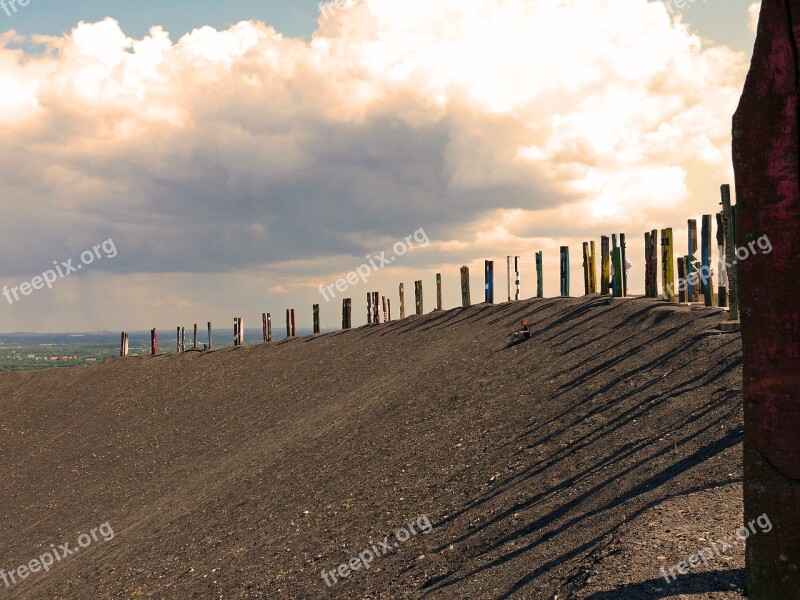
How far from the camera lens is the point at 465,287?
1326 inches

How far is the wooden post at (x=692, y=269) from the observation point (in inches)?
785

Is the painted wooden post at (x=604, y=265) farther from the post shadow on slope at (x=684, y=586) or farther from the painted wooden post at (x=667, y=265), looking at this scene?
the post shadow on slope at (x=684, y=586)

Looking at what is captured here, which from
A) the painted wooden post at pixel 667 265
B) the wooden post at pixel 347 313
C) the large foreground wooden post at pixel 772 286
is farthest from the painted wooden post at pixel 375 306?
the large foreground wooden post at pixel 772 286

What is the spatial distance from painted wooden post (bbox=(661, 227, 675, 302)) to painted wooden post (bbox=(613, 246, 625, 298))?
2.29m

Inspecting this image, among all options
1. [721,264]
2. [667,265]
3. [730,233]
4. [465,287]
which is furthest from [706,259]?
[465,287]

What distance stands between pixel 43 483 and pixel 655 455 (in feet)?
67.5

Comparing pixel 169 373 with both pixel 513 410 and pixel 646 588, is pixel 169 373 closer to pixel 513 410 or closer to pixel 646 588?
pixel 513 410

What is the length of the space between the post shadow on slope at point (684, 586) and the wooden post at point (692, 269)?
13.7m

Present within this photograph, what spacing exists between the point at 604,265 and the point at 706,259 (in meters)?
5.74

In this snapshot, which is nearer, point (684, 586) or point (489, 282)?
point (684, 586)

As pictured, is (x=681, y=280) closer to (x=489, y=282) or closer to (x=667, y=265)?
(x=667, y=265)

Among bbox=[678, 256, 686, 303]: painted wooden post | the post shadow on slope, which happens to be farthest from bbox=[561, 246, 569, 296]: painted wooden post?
the post shadow on slope

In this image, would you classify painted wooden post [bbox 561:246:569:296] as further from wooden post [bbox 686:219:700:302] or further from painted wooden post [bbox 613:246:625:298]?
wooden post [bbox 686:219:700:302]

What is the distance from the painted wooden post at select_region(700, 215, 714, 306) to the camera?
1908cm
